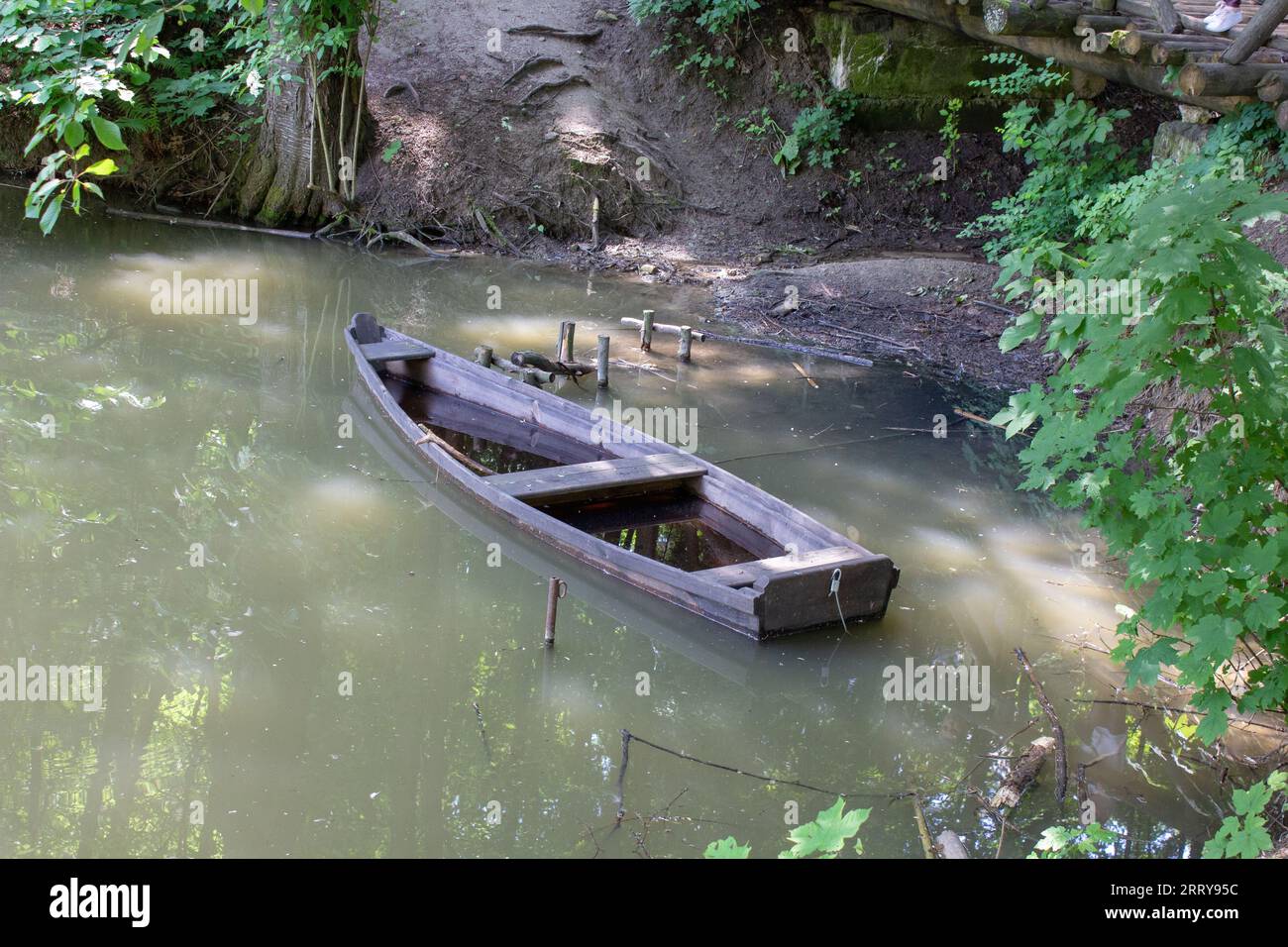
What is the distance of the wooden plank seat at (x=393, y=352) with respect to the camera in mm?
7844

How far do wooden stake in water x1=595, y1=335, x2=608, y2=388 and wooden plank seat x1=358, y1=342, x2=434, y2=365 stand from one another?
1.16 meters

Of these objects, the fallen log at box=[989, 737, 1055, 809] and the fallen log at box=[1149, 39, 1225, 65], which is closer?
the fallen log at box=[989, 737, 1055, 809]

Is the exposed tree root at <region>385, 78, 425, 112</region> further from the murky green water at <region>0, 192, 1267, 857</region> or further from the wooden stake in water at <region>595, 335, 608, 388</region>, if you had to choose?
the wooden stake in water at <region>595, 335, 608, 388</region>

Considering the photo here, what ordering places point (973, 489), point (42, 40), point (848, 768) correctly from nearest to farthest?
point (42, 40)
point (848, 768)
point (973, 489)

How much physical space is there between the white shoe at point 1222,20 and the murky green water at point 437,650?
9.80ft

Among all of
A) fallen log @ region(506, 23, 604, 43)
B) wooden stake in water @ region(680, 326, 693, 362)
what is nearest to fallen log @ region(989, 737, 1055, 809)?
wooden stake in water @ region(680, 326, 693, 362)

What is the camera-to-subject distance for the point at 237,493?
6363 mm

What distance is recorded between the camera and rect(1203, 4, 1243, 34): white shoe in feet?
24.7

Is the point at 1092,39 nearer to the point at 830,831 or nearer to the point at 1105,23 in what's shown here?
the point at 1105,23

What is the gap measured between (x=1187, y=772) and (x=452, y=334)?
6.37m

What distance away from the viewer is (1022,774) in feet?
14.6

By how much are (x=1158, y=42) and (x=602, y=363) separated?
13.6 ft
